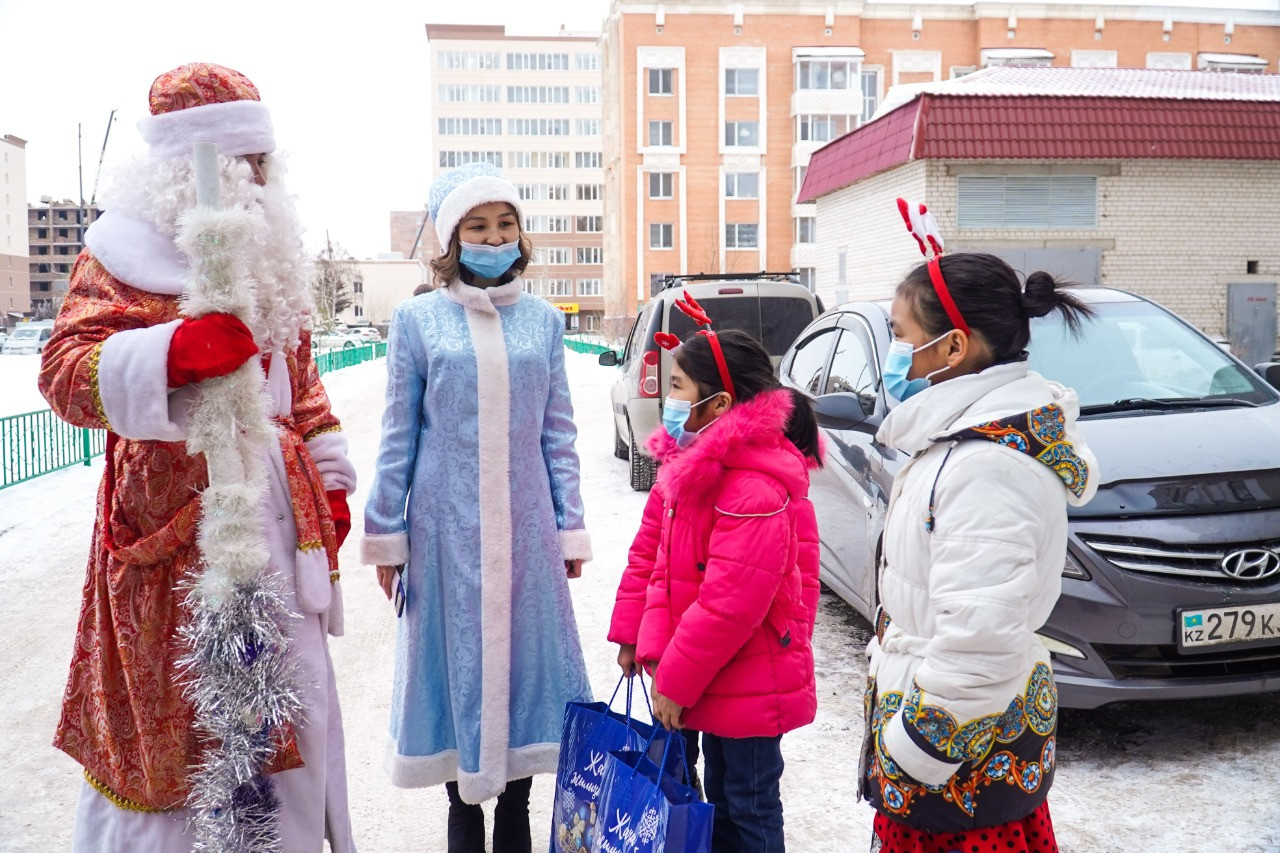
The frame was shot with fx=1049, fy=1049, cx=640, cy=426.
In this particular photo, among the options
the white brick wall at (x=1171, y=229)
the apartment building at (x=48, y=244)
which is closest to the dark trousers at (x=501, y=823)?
the white brick wall at (x=1171, y=229)

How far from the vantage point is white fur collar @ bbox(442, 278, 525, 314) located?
3.17 metres

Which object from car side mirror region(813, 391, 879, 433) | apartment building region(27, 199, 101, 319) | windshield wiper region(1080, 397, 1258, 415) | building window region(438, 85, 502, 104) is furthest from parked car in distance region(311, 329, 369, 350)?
apartment building region(27, 199, 101, 319)

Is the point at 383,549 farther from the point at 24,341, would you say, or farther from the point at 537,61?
the point at 537,61

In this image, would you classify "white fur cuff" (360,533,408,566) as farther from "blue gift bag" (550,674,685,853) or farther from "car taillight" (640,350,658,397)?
"car taillight" (640,350,658,397)

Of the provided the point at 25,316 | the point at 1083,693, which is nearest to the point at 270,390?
the point at 1083,693

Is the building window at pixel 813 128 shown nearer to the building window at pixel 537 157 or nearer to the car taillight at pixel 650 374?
the building window at pixel 537 157

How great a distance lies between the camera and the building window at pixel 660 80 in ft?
178

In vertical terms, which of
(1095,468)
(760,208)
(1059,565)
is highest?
(760,208)

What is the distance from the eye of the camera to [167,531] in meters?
2.28

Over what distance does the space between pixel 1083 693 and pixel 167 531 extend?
3.22 meters

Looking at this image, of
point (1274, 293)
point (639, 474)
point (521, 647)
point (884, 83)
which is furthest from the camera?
point (884, 83)

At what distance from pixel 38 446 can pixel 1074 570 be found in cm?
1199

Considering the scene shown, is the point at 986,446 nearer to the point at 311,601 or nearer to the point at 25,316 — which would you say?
the point at 311,601

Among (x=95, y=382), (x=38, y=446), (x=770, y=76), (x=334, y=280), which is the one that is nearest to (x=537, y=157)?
(x=334, y=280)
